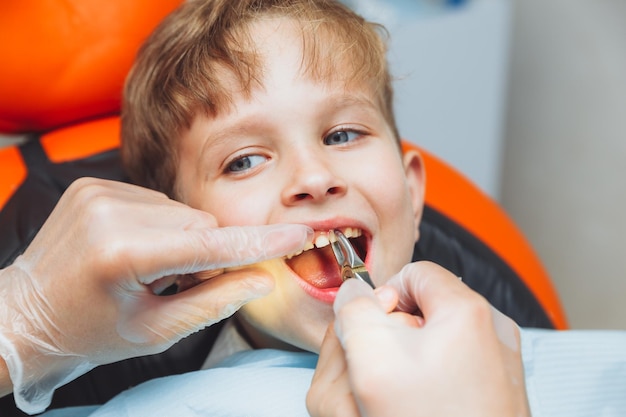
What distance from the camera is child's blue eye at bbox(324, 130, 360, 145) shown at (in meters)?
1.10

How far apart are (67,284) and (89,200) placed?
0.11 m

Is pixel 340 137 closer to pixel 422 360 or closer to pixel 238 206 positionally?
pixel 238 206

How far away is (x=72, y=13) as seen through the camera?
128cm

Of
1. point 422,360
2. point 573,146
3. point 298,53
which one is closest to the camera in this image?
point 422,360

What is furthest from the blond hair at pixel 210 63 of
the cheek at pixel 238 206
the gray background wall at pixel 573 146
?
the gray background wall at pixel 573 146

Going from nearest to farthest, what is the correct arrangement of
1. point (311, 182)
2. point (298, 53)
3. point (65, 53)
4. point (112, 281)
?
point (112, 281) → point (311, 182) → point (298, 53) → point (65, 53)

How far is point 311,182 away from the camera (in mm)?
968

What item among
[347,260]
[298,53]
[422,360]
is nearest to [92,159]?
[298,53]

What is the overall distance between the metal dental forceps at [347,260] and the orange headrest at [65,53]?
0.61 m

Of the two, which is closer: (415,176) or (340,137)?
(340,137)

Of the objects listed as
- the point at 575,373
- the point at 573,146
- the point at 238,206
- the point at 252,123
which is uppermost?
the point at 252,123

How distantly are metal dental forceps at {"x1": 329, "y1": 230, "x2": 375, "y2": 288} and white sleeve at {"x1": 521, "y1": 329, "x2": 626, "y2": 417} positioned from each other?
40 centimetres

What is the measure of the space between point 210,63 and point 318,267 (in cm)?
35

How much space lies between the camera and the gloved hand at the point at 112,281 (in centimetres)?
85
